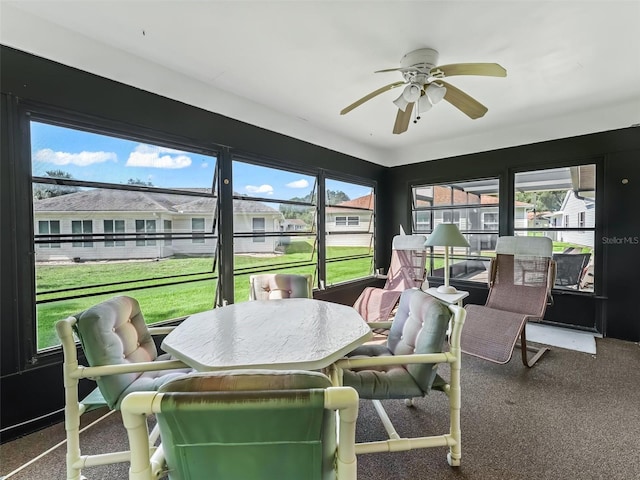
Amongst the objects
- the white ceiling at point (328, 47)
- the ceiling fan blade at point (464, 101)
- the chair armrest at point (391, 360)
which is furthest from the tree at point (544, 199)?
the chair armrest at point (391, 360)

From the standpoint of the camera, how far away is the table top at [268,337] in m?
1.37

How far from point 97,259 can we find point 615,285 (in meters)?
5.58

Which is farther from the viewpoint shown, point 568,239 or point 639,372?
point 568,239

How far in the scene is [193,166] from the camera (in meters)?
2.99

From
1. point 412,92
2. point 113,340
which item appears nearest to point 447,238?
point 412,92

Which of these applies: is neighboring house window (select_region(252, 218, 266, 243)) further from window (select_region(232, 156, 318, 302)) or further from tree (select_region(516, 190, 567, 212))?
tree (select_region(516, 190, 567, 212))

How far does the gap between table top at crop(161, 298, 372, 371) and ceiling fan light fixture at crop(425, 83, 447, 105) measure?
1.83 metres

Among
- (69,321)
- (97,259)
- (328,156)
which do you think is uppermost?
(328,156)

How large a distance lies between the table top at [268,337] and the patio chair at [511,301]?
A: 1.53 meters

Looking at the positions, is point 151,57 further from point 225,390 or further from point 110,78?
point 225,390

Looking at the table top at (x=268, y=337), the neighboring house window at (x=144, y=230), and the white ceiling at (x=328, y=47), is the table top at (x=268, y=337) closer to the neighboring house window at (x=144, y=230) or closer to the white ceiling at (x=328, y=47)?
the neighboring house window at (x=144, y=230)

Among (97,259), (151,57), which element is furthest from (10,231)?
(151,57)

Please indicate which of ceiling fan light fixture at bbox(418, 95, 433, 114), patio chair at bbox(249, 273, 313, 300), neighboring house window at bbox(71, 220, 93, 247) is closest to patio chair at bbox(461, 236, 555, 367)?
patio chair at bbox(249, 273, 313, 300)

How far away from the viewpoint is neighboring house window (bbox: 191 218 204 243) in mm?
2990
